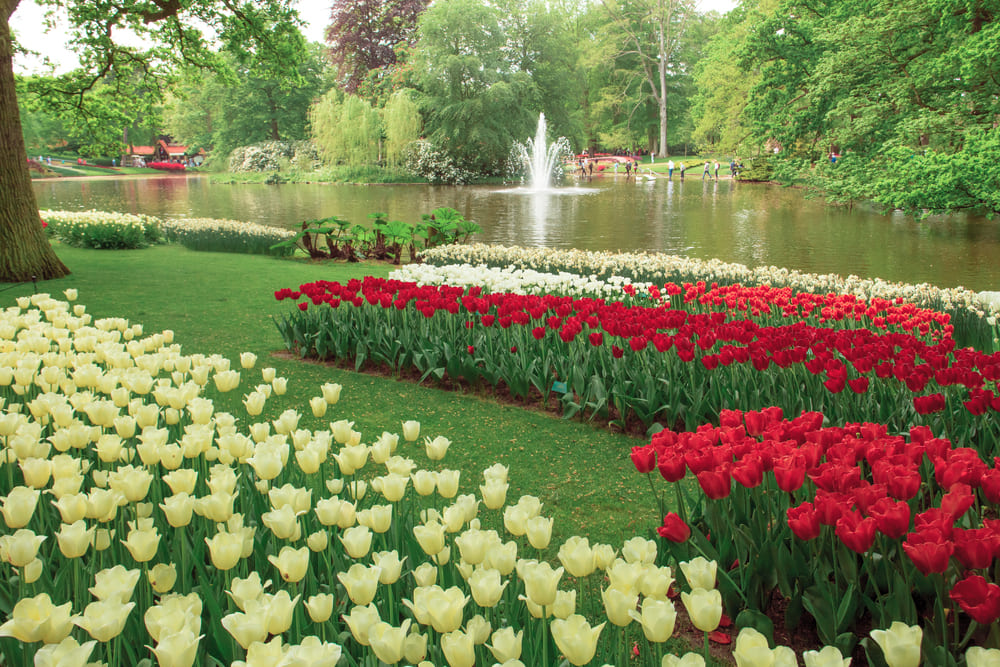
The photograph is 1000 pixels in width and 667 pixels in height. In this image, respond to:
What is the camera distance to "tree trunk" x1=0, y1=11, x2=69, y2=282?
8797 mm

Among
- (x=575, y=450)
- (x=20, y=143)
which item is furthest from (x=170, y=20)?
(x=575, y=450)

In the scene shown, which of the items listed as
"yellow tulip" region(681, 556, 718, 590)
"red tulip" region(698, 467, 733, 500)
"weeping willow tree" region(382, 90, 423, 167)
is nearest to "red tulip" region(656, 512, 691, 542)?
"red tulip" region(698, 467, 733, 500)

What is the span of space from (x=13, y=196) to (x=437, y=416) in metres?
7.38

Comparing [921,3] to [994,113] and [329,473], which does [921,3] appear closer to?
[994,113]

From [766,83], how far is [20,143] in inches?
742

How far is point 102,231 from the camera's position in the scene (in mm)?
14258

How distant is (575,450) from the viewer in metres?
4.14

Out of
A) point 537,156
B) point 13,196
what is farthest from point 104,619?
point 537,156

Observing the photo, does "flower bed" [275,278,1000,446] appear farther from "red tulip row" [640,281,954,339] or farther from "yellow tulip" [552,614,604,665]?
"yellow tulip" [552,614,604,665]

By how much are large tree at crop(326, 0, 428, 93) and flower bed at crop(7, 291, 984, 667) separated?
5544cm

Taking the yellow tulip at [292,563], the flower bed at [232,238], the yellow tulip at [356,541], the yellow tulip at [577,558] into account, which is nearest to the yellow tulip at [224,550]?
the yellow tulip at [292,563]

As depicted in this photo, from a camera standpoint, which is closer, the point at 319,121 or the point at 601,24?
the point at 319,121

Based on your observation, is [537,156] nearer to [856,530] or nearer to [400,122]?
[400,122]

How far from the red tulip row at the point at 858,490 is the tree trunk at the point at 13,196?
9246mm
